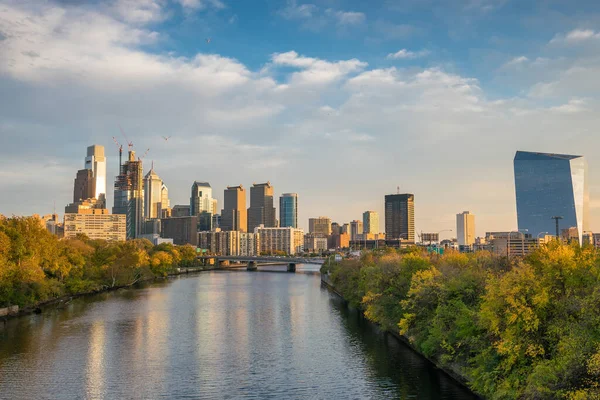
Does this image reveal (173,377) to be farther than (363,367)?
No

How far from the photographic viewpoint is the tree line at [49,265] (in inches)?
3233

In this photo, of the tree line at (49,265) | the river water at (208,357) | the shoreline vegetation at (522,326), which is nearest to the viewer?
the shoreline vegetation at (522,326)

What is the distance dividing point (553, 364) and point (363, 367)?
2413cm

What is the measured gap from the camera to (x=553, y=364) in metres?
31.1

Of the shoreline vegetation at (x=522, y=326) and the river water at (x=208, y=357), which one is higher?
the shoreline vegetation at (x=522, y=326)

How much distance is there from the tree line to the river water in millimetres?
4861

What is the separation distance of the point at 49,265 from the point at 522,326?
8447cm

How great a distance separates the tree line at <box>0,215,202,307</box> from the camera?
82.1 meters

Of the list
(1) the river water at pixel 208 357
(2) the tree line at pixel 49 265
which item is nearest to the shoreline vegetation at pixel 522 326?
(1) the river water at pixel 208 357

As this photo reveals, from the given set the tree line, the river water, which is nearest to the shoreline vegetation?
the river water

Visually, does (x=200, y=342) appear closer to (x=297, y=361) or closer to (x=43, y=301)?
(x=297, y=361)

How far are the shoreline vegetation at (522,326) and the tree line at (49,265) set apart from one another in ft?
191

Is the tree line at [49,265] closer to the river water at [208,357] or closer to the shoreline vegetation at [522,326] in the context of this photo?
the river water at [208,357]

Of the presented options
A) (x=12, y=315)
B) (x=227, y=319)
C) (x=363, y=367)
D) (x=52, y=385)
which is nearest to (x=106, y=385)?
(x=52, y=385)
